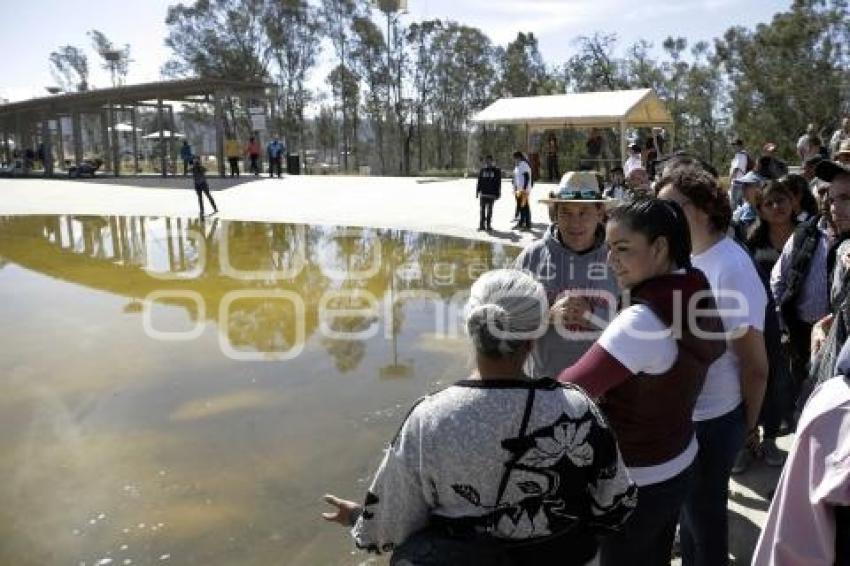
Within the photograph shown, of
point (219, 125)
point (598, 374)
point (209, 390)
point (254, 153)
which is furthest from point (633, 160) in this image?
point (219, 125)

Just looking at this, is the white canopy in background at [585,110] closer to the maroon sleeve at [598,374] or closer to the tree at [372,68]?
the maroon sleeve at [598,374]

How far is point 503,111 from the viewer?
20328 millimetres

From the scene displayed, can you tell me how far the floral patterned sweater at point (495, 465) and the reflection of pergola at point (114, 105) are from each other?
2531cm

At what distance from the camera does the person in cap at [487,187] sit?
1355 cm

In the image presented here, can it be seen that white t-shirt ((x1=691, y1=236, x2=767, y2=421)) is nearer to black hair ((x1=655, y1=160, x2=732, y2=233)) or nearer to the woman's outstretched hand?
black hair ((x1=655, y1=160, x2=732, y2=233))

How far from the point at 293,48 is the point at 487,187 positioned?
3638cm

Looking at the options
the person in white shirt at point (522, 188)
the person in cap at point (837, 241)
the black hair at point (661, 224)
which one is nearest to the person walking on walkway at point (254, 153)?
the person in white shirt at point (522, 188)

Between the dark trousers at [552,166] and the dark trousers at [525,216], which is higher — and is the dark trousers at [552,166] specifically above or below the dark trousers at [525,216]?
above

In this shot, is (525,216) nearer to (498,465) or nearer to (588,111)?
(588,111)

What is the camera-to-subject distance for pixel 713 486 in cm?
238

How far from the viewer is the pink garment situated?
1296mm

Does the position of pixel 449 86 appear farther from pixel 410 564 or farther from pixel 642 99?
pixel 410 564

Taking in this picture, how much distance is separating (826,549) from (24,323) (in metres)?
8.93

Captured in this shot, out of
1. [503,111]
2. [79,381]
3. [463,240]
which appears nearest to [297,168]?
[503,111]
